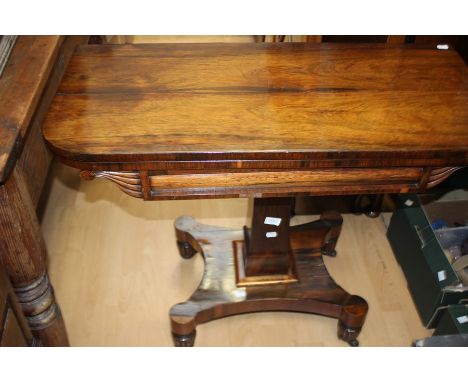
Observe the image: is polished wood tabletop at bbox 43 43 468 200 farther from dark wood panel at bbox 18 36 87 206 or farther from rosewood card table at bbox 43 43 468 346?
dark wood panel at bbox 18 36 87 206

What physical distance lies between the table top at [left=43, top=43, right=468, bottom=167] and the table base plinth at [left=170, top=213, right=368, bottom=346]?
68cm

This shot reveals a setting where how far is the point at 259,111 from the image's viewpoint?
42.5 inches

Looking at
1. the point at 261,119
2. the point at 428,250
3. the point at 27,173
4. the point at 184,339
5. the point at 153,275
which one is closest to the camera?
the point at 261,119

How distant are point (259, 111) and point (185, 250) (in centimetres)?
88

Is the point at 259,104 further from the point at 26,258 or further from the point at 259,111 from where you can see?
the point at 26,258

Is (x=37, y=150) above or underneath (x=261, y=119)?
underneath

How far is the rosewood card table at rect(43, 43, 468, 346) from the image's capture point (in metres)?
1.00

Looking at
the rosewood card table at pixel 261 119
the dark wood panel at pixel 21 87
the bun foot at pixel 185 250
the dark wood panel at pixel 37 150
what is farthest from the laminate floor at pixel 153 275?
the dark wood panel at pixel 21 87

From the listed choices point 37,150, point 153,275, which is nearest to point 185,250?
point 153,275

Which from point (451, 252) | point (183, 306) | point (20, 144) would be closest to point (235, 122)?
point (20, 144)

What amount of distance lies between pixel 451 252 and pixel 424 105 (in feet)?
2.43

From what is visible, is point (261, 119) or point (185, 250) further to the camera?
point (185, 250)
